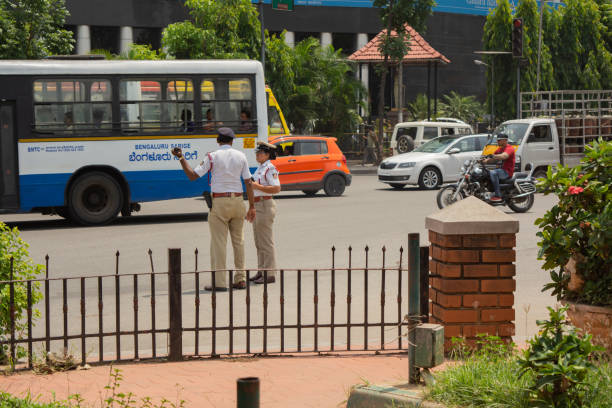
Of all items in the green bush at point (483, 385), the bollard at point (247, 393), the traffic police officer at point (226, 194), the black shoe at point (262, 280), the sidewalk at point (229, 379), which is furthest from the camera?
the black shoe at point (262, 280)

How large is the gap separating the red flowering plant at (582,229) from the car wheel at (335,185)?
57.4 feet

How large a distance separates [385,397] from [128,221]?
46.3 feet

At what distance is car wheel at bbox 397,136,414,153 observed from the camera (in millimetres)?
33500

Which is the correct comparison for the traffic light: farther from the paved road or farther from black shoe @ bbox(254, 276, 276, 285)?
black shoe @ bbox(254, 276, 276, 285)

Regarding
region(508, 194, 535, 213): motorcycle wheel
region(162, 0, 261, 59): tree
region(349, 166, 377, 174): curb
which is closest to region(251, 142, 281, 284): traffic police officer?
region(508, 194, 535, 213): motorcycle wheel

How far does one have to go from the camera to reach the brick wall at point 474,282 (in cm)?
668

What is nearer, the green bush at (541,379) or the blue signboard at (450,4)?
the green bush at (541,379)

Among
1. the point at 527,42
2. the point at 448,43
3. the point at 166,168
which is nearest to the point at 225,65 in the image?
the point at 166,168

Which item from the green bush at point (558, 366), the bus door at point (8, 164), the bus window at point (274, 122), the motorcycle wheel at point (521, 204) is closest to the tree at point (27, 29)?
the bus window at point (274, 122)

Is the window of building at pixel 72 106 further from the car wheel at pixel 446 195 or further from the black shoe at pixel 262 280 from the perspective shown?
the black shoe at pixel 262 280

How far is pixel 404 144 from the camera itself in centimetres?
3381

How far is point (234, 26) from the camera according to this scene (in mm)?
32281

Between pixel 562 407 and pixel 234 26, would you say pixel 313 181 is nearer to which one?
pixel 234 26

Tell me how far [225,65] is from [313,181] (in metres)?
5.50
